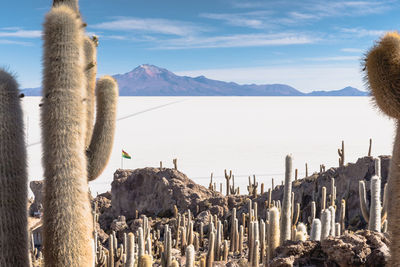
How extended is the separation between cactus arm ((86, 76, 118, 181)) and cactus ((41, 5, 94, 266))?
4.70 feet

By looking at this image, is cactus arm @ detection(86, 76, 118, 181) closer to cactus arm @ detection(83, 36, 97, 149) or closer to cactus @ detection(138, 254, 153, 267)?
cactus arm @ detection(83, 36, 97, 149)

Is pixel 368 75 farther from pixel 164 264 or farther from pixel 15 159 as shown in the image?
pixel 164 264

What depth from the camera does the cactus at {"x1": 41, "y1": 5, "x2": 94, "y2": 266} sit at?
3.16 m

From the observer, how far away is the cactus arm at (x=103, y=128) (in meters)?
4.79

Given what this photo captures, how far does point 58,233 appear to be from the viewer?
3148 mm

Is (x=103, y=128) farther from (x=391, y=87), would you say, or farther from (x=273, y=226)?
(x=391, y=87)

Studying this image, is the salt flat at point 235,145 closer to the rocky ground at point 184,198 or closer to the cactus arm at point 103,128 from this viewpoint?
Result: the rocky ground at point 184,198

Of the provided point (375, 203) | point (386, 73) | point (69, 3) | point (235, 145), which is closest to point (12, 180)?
point (69, 3)

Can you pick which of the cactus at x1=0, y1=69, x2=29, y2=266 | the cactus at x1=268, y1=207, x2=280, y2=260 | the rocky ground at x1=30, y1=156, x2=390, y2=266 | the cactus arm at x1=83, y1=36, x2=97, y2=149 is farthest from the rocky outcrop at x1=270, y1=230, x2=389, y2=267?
the rocky ground at x1=30, y1=156, x2=390, y2=266

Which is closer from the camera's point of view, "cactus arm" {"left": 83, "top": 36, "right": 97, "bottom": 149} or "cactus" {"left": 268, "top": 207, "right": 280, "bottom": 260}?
"cactus arm" {"left": 83, "top": 36, "right": 97, "bottom": 149}

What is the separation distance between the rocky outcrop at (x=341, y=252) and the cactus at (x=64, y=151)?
1.71m

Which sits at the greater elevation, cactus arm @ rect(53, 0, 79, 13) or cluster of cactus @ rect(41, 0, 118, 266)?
cactus arm @ rect(53, 0, 79, 13)

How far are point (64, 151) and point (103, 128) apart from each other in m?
1.72

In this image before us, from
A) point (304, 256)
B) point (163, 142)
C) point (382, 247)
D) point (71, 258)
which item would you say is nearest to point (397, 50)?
point (382, 247)
